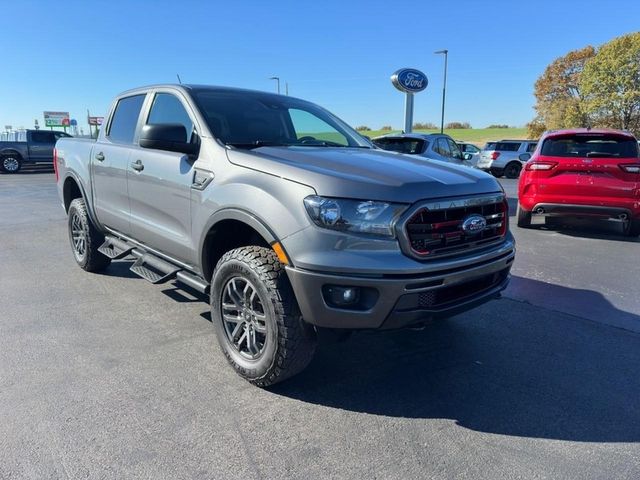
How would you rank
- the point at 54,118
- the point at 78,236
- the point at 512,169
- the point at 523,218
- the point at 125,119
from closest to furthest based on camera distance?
the point at 125,119, the point at 78,236, the point at 523,218, the point at 512,169, the point at 54,118

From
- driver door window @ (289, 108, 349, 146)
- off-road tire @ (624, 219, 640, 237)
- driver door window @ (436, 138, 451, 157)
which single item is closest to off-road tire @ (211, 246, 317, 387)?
driver door window @ (289, 108, 349, 146)

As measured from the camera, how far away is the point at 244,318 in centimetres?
311

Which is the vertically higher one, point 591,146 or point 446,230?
point 591,146

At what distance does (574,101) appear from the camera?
147ft

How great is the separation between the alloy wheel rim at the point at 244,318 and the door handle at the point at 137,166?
1540 mm

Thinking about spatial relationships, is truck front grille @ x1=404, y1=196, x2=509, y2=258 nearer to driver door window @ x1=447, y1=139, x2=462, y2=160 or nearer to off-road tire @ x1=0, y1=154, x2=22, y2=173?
driver door window @ x1=447, y1=139, x2=462, y2=160

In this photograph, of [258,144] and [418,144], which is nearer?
[258,144]

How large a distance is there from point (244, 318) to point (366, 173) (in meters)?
1.21

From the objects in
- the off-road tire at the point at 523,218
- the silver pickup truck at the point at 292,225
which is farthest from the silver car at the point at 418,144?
the silver pickup truck at the point at 292,225

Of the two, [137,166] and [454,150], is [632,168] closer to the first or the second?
[454,150]

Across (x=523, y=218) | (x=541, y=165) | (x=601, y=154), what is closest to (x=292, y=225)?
(x=541, y=165)

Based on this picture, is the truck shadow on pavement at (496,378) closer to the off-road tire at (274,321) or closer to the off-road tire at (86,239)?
the off-road tire at (274,321)

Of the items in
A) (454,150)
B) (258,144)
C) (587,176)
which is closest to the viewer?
(258,144)

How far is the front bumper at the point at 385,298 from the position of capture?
2523 millimetres
